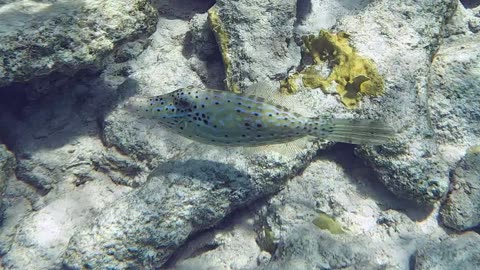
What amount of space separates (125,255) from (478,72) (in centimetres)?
476

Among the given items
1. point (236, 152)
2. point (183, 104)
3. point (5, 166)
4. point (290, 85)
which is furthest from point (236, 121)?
point (5, 166)

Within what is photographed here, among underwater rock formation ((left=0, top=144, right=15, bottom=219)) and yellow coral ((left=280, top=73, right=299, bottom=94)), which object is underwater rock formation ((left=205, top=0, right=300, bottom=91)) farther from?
underwater rock formation ((left=0, top=144, right=15, bottom=219))

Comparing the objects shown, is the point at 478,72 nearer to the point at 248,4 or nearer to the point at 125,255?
the point at 248,4

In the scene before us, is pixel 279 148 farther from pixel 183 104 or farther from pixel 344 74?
pixel 344 74

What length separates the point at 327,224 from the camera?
404 centimetres

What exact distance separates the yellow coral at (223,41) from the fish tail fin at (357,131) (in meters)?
1.66

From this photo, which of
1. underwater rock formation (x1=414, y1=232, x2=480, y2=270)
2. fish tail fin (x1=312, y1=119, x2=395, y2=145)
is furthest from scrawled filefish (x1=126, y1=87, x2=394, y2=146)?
underwater rock formation (x1=414, y1=232, x2=480, y2=270)

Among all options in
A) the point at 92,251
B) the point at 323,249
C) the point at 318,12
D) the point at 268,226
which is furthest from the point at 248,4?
the point at 92,251

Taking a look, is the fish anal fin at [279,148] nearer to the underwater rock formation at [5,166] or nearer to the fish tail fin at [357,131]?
the fish tail fin at [357,131]

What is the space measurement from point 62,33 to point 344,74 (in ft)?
10.4

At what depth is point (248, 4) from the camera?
474cm

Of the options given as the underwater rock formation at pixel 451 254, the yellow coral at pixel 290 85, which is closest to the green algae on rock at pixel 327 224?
the underwater rock formation at pixel 451 254

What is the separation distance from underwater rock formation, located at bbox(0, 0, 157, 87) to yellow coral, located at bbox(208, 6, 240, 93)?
873 millimetres

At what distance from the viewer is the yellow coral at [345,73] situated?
13.8 feet
